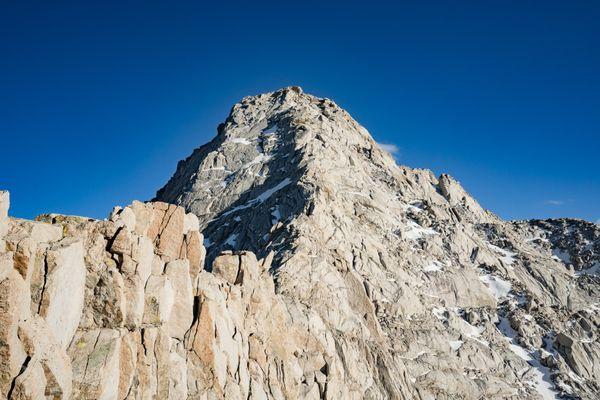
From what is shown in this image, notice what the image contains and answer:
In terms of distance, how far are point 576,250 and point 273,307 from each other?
117607 millimetres

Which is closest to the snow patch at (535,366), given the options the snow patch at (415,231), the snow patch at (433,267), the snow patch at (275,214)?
the snow patch at (433,267)

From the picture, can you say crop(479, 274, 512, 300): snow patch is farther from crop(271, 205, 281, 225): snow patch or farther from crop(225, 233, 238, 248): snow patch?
crop(225, 233, 238, 248): snow patch

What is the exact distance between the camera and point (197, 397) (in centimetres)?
3259

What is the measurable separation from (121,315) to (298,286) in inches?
1728

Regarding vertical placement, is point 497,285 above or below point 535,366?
above

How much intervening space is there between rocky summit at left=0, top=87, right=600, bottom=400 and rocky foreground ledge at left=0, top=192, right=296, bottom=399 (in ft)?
0.33

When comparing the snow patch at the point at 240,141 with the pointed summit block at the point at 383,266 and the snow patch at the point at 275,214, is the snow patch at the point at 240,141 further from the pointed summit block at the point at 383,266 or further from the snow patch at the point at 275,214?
the snow patch at the point at 275,214

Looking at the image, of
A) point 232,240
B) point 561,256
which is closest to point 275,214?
point 232,240

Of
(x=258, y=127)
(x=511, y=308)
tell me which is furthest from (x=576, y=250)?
(x=258, y=127)

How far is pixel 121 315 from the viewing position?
92.7ft

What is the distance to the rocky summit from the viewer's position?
25.6 metres

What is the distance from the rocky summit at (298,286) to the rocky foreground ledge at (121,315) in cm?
10

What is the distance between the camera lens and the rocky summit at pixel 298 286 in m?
25.6

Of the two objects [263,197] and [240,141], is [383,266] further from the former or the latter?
[240,141]
